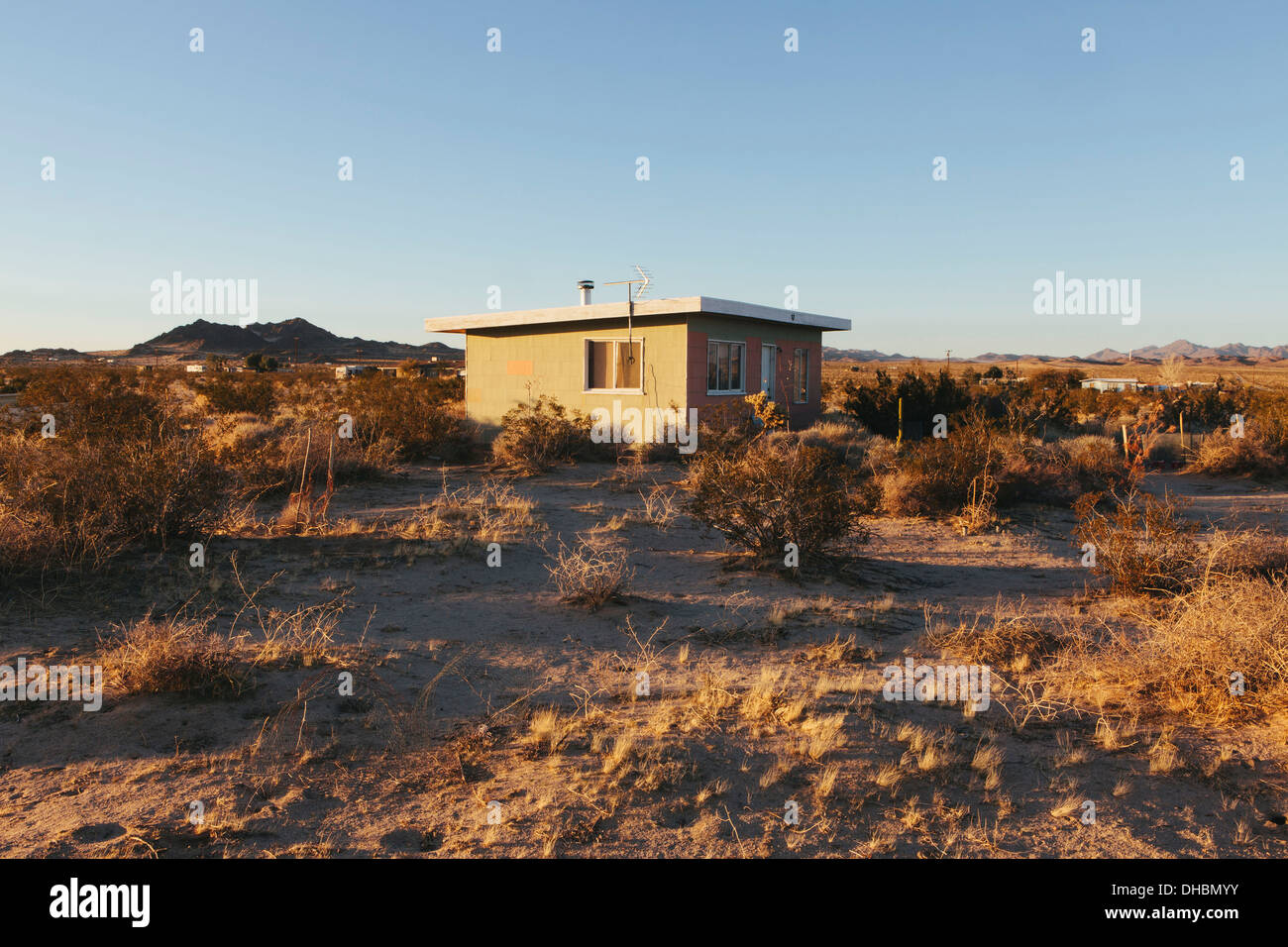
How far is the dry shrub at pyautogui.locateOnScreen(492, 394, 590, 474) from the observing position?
15039 millimetres

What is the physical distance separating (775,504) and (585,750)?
4286 millimetres

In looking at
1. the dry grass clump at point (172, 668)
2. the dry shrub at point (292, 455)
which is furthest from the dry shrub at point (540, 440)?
the dry grass clump at point (172, 668)

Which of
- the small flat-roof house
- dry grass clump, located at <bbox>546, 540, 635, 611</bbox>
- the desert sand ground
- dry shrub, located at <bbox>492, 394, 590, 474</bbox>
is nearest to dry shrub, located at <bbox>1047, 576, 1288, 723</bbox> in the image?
the desert sand ground

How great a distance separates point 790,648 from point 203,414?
1953 centimetres

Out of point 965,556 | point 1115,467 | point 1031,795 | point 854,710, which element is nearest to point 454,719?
point 854,710

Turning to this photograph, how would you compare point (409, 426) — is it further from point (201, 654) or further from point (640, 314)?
point (201, 654)

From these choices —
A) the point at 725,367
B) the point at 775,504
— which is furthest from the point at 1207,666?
the point at 725,367

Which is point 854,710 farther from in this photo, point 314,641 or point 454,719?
point 314,641

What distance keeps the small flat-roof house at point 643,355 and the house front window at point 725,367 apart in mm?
20

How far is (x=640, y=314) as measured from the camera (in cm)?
1605

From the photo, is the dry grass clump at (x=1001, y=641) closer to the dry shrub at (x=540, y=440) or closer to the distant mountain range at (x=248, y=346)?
the dry shrub at (x=540, y=440)

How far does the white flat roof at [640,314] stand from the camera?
1538 cm

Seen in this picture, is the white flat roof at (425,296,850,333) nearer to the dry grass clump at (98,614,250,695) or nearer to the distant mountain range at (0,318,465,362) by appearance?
the dry grass clump at (98,614,250,695)

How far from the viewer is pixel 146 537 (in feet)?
25.8
